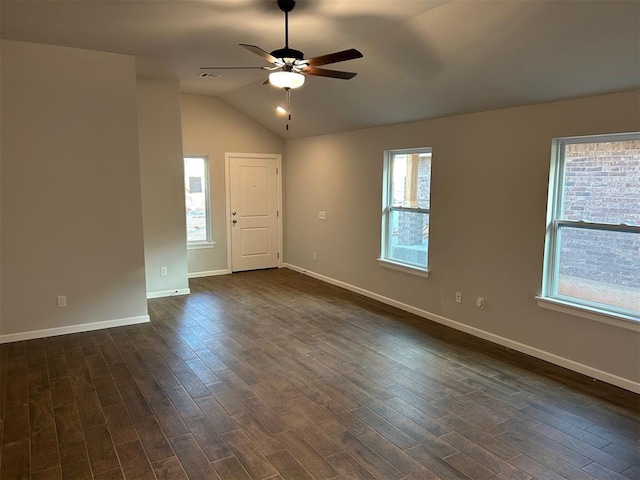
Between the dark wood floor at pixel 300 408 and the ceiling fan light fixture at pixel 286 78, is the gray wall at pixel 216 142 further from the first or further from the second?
the ceiling fan light fixture at pixel 286 78

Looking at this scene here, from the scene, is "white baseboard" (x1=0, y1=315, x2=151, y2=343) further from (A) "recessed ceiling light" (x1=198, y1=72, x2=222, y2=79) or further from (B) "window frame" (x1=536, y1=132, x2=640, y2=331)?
(B) "window frame" (x1=536, y1=132, x2=640, y2=331)

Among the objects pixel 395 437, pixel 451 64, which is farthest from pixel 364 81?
pixel 395 437

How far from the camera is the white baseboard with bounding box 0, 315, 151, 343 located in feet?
14.3

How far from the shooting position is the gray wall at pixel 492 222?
3529 millimetres

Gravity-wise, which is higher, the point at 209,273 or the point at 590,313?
the point at 590,313

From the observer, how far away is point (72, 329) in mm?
4602

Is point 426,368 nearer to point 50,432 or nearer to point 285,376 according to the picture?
point 285,376

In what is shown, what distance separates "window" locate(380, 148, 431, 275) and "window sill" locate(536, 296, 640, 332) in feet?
4.91

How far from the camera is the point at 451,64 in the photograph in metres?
3.74

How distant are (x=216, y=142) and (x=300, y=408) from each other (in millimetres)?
5126

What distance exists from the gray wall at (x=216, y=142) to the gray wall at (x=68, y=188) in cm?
226

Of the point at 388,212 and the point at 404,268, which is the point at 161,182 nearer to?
the point at 388,212

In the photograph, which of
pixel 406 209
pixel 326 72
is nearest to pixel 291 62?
pixel 326 72

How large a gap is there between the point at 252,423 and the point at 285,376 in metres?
0.73
